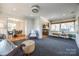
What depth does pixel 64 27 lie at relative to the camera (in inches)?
79.7

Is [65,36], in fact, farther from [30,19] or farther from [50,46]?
[30,19]

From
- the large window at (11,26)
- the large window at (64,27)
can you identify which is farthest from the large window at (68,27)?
the large window at (11,26)

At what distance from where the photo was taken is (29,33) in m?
2.02

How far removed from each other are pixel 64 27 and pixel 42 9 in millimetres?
525

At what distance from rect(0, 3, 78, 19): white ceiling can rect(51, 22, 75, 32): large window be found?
151 millimetres

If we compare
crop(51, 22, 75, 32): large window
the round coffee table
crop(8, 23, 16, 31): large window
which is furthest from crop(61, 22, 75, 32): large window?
crop(8, 23, 16, 31): large window

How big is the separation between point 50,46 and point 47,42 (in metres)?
0.10

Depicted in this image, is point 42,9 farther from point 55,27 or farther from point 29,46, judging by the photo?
point 29,46

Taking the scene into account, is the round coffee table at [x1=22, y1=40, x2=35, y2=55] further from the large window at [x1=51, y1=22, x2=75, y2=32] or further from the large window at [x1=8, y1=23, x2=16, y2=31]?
the large window at [x1=51, y1=22, x2=75, y2=32]

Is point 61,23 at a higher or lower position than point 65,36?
higher

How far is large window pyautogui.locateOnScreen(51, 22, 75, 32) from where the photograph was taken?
1.97m

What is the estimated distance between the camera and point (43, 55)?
200cm

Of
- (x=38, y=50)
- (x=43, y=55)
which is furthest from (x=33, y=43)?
(x=43, y=55)

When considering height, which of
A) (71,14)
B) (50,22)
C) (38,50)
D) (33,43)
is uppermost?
(71,14)
